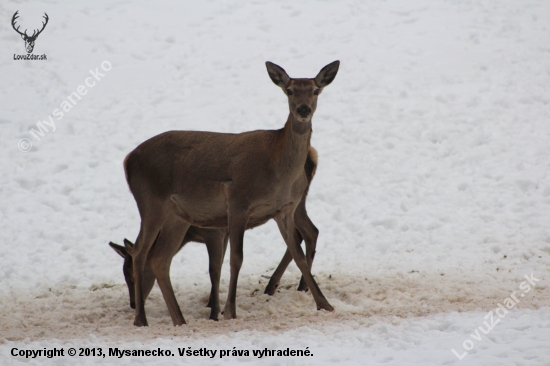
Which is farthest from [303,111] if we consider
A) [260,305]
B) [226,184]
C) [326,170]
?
[326,170]

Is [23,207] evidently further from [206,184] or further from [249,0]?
[249,0]

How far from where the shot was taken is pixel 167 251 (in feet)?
29.3

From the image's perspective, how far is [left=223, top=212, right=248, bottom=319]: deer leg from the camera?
822 centimetres

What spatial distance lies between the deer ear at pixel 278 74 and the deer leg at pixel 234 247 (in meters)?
1.70

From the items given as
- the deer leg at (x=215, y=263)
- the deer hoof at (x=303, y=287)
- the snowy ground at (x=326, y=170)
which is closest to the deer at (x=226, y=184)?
the deer leg at (x=215, y=263)

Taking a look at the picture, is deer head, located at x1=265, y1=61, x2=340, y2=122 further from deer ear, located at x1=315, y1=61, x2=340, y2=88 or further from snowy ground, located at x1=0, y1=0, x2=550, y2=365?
snowy ground, located at x1=0, y1=0, x2=550, y2=365

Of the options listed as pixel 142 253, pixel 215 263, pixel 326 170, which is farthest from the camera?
pixel 326 170

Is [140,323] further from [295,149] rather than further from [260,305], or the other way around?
[295,149]

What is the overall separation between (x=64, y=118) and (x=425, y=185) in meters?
8.20

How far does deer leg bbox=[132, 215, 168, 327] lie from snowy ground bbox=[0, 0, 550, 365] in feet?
0.90

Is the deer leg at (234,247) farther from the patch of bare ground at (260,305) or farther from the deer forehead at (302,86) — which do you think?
the deer forehead at (302,86)

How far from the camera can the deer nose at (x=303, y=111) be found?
7.95 metres

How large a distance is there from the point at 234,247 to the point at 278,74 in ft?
7.13

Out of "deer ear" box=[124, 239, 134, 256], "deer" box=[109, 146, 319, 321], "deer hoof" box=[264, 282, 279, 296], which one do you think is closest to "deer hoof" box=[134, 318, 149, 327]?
"deer" box=[109, 146, 319, 321]
